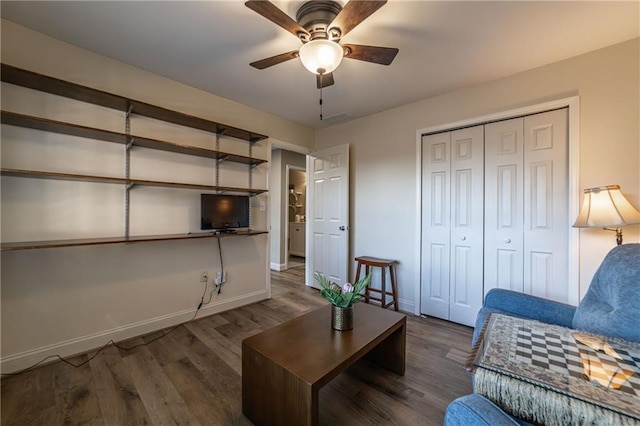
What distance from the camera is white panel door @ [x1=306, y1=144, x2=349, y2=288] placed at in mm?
3598

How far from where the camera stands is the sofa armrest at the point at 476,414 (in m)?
0.75

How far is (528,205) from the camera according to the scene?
7.73 ft

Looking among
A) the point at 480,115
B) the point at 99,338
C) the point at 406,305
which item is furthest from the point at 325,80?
the point at 99,338

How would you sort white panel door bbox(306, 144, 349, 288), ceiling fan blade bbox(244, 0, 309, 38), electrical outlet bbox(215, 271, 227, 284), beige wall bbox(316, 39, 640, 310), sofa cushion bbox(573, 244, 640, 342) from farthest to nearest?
1. white panel door bbox(306, 144, 349, 288)
2. electrical outlet bbox(215, 271, 227, 284)
3. beige wall bbox(316, 39, 640, 310)
4. ceiling fan blade bbox(244, 0, 309, 38)
5. sofa cushion bbox(573, 244, 640, 342)

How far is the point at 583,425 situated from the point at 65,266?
310 centimetres

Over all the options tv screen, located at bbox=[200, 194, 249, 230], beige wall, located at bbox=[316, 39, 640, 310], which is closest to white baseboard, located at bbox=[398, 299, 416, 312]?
beige wall, located at bbox=[316, 39, 640, 310]

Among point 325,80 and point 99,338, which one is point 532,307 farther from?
point 99,338

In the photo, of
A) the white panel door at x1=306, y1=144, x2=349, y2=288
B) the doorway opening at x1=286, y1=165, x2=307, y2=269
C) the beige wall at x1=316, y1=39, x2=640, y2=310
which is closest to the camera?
the beige wall at x1=316, y1=39, x2=640, y2=310

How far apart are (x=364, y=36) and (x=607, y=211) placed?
2134 millimetres

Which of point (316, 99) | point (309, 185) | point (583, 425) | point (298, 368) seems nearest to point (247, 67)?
point (316, 99)

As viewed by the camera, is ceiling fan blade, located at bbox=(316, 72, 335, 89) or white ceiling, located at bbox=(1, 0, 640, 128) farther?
ceiling fan blade, located at bbox=(316, 72, 335, 89)

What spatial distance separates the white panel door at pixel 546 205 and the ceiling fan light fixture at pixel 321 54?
1977 mm

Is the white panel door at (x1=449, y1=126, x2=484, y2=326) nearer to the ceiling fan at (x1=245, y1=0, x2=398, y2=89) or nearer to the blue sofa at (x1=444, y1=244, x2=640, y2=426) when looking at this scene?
the blue sofa at (x1=444, y1=244, x2=640, y2=426)

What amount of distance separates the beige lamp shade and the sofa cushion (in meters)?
0.50
